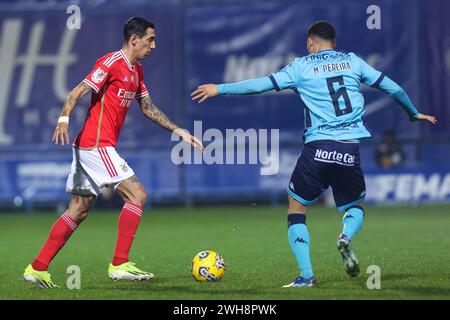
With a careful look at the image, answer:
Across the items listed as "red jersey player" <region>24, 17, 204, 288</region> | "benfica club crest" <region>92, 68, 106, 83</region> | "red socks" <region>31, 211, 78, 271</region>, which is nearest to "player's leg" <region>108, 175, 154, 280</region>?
"red jersey player" <region>24, 17, 204, 288</region>

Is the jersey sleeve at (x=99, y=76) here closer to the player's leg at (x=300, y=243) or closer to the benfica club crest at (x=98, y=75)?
the benfica club crest at (x=98, y=75)

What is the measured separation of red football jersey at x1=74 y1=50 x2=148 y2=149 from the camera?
1039cm

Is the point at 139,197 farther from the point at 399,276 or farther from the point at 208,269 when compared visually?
the point at 399,276

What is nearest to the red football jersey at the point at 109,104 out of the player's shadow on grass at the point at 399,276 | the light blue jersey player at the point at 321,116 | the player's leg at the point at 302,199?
the light blue jersey player at the point at 321,116

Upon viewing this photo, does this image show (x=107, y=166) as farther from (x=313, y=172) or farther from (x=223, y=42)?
(x=223, y=42)

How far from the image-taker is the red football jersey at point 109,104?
10.4m

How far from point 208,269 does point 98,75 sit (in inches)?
84.1

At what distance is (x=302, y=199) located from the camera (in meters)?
9.75

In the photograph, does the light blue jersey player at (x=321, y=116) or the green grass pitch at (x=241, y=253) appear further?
the light blue jersey player at (x=321, y=116)

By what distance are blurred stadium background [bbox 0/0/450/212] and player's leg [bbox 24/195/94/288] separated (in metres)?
12.9

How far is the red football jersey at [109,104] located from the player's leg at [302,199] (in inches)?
75.1

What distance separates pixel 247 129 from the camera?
2342 centimetres

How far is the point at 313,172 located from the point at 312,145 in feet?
0.80

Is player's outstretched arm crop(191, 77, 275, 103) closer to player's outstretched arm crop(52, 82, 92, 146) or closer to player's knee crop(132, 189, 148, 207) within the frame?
player's outstretched arm crop(52, 82, 92, 146)
